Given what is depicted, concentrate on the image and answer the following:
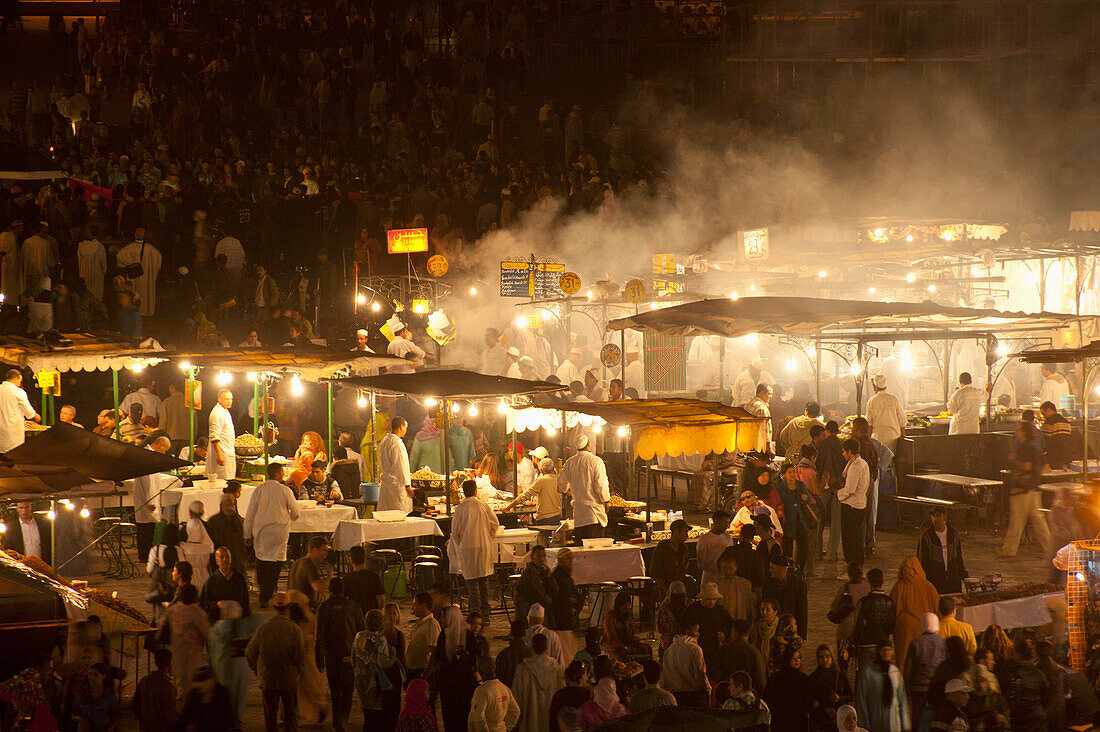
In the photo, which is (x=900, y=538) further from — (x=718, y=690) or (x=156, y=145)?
(x=156, y=145)

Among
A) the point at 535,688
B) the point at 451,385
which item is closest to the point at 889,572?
the point at 451,385

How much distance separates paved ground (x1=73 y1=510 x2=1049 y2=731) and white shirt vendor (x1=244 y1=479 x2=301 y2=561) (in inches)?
56.9

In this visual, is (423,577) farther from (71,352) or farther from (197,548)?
(71,352)

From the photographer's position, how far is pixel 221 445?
50.9 ft

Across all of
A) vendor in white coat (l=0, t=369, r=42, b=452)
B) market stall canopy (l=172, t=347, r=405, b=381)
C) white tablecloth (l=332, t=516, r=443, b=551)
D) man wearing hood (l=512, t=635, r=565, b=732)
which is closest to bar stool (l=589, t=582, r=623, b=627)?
white tablecloth (l=332, t=516, r=443, b=551)

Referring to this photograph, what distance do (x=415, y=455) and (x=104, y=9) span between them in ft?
64.6

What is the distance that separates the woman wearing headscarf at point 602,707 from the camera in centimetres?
739

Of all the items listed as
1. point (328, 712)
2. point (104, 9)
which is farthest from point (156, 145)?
point (328, 712)

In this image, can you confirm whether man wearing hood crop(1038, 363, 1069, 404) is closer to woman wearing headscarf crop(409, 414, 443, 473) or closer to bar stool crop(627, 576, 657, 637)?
woman wearing headscarf crop(409, 414, 443, 473)

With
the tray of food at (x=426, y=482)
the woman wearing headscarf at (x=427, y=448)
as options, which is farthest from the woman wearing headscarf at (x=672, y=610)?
the woman wearing headscarf at (x=427, y=448)

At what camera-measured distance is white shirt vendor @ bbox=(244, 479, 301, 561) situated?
12586 mm

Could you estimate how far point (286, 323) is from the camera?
1881 cm

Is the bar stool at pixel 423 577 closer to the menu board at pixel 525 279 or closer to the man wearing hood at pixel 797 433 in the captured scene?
the man wearing hood at pixel 797 433

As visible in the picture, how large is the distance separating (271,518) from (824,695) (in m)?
6.98
